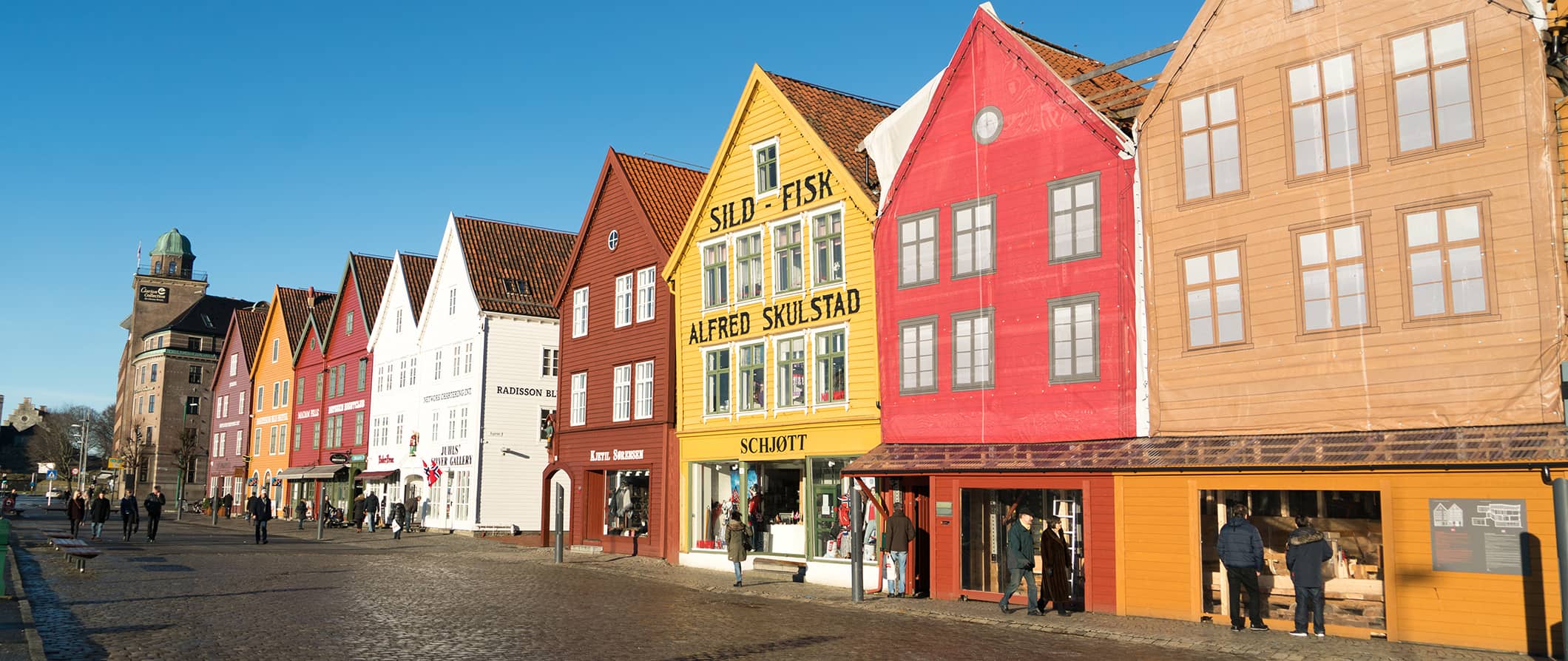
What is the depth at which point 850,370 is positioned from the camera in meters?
27.2

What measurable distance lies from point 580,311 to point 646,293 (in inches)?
187

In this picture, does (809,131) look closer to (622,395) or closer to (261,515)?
(622,395)

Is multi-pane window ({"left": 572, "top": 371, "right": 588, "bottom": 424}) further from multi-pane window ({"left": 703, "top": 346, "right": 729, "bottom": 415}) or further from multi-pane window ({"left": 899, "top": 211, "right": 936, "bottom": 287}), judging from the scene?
multi-pane window ({"left": 899, "top": 211, "right": 936, "bottom": 287})

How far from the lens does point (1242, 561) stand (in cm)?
1819

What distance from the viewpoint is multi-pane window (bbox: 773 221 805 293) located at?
29.4 metres

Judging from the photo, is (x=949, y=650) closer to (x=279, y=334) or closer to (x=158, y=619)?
(x=158, y=619)

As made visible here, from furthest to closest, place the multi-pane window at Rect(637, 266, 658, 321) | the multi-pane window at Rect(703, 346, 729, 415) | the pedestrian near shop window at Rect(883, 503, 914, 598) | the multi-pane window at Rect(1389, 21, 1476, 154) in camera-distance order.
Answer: the multi-pane window at Rect(637, 266, 658, 321), the multi-pane window at Rect(703, 346, 729, 415), the pedestrian near shop window at Rect(883, 503, 914, 598), the multi-pane window at Rect(1389, 21, 1476, 154)

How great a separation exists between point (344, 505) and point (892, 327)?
136ft

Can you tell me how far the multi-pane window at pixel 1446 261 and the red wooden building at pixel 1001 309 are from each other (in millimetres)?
4693

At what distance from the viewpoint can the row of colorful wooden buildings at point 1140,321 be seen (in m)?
16.7

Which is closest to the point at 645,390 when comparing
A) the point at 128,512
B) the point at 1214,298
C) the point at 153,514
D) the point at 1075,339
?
the point at 1075,339

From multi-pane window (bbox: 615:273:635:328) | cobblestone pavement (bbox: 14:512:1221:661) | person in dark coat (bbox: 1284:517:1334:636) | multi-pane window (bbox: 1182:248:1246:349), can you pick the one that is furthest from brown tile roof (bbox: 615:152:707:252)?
person in dark coat (bbox: 1284:517:1334:636)

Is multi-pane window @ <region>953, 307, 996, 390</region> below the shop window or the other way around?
the other way around

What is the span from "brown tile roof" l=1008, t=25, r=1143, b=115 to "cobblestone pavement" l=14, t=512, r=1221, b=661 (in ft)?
33.1
